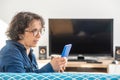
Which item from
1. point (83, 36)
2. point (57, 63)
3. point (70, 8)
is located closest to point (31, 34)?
point (57, 63)

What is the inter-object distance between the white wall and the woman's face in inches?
95.8

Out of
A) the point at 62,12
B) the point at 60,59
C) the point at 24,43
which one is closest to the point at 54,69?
the point at 60,59

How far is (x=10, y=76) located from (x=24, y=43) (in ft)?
2.01

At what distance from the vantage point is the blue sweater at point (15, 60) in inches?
57.1

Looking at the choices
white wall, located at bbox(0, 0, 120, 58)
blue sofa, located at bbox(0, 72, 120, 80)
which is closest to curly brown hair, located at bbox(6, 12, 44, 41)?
blue sofa, located at bbox(0, 72, 120, 80)

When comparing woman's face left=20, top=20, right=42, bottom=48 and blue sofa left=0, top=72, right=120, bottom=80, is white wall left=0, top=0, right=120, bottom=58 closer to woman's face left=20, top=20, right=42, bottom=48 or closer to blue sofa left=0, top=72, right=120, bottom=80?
woman's face left=20, top=20, right=42, bottom=48

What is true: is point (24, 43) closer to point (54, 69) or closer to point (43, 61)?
point (54, 69)

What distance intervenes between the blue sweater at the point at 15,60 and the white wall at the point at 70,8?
2547 millimetres

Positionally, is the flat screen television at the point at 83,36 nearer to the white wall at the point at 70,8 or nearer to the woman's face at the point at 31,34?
→ the white wall at the point at 70,8

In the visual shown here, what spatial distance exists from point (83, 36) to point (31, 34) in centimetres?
237

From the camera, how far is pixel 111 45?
13.0 ft

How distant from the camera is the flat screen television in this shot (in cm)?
395

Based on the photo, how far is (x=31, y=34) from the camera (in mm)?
1691

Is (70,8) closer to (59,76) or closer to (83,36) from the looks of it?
(83,36)
